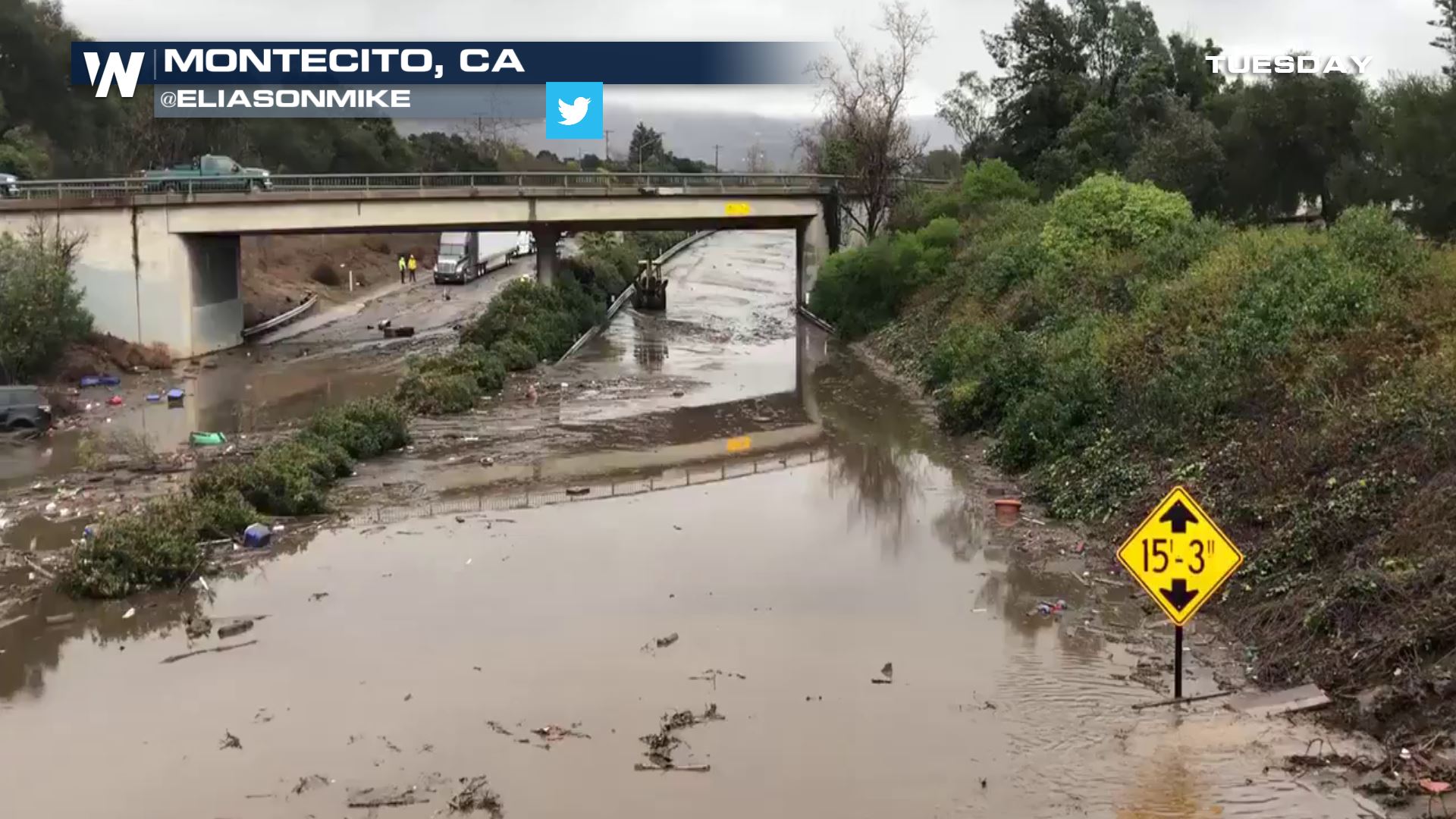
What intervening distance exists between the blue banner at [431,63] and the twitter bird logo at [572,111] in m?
1.79

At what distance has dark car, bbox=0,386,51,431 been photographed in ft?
89.5

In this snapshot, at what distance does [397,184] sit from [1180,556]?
39.1 metres

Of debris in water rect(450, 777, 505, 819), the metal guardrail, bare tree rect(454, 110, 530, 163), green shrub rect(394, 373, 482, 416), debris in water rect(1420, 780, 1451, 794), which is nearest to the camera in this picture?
debris in water rect(1420, 780, 1451, 794)

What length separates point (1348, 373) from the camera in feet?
55.9

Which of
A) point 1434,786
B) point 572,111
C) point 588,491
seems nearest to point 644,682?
point 1434,786

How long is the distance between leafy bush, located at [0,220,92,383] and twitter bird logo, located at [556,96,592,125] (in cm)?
1571

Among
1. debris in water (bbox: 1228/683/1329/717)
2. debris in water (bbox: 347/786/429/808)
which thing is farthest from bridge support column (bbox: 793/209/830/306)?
debris in water (bbox: 347/786/429/808)

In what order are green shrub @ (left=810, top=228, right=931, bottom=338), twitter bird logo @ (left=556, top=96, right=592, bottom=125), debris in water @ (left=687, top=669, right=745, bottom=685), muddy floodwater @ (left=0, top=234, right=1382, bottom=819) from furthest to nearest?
green shrub @ (left=810, top=228, right=931, bottom=338)
twitter bird logo @ (left=556, top=96, right=592, bottom=125)
debris in water @ (left=687, top=669, right=745, bottom=685)
muddy floodwater @ (left=0, top=234, right=1382, bottom=819)

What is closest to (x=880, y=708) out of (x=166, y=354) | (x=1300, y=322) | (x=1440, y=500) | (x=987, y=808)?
(x=987, y=808)

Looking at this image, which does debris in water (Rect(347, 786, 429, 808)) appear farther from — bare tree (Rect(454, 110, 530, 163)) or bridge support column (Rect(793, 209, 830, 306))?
bare tree (Rect(454, 110, 530, 163))

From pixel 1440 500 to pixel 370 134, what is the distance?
247ft

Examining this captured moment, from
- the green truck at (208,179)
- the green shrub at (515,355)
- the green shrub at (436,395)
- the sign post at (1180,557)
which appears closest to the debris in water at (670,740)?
the sign post at (1180,557)

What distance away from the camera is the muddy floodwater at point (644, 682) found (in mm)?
10219

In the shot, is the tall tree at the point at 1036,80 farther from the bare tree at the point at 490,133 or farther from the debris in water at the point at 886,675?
the debris in water at the point at 886,675
